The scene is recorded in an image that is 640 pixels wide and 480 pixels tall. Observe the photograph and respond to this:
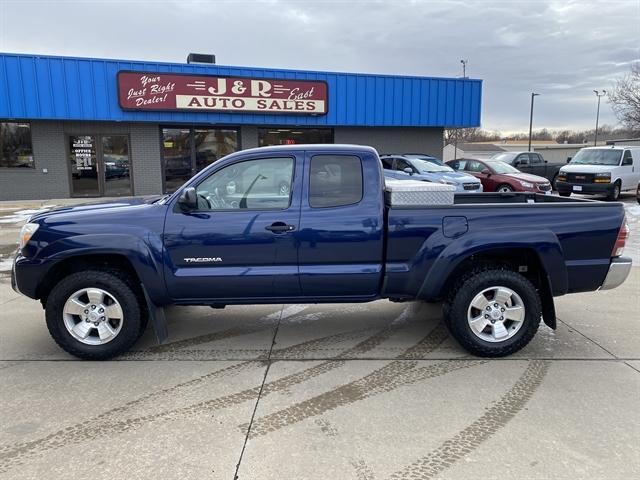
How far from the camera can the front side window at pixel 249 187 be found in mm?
4281

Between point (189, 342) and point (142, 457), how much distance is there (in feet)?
6.29

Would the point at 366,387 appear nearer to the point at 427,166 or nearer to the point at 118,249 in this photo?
the point at 118,249

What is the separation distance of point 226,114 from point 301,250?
566 inches

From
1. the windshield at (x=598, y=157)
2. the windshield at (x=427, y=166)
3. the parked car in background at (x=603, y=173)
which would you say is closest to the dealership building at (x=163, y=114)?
the windshield at (x=427, y=166)

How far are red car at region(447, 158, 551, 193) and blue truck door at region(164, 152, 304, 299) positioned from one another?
42.5ft

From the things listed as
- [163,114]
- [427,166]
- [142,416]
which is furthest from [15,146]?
[142,416]

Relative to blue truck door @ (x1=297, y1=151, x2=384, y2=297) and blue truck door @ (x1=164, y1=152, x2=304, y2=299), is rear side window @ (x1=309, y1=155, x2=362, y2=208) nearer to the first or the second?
blue truck door @ (x1=297, y1=151, x2=384, y2=297)

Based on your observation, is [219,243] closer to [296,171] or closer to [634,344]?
[296,171]

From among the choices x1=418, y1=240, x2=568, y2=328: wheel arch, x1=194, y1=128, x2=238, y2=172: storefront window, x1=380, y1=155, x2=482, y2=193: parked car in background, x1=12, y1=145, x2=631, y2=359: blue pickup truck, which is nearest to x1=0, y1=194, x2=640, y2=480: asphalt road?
x1=12, y1=145, x2=631, y2=359: blue pickup truck

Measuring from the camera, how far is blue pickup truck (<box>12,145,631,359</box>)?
13.7ft

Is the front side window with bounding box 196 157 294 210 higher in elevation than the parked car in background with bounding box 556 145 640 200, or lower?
higher

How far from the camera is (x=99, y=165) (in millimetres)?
17344

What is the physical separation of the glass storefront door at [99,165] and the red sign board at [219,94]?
178cm

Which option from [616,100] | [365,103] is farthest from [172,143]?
[616,100]
